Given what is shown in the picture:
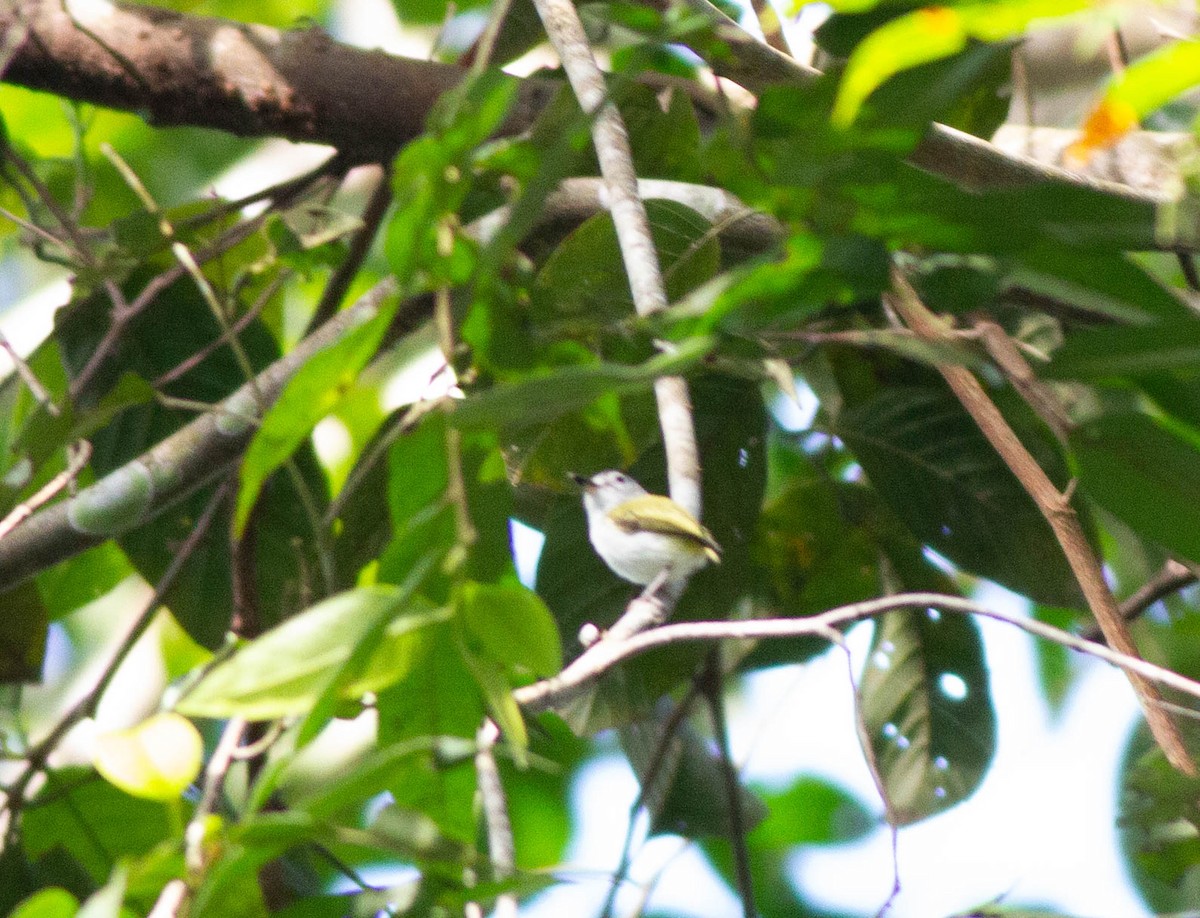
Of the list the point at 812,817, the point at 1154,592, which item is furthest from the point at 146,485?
the point at 812,817

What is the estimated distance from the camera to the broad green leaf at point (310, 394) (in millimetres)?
652

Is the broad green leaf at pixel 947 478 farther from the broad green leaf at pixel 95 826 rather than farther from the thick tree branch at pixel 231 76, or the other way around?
the broad green leaf at pixel 95 826

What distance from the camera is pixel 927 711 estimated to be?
1.69m

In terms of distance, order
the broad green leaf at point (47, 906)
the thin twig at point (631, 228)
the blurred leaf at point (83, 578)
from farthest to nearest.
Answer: the blurred leaf at point (83, 578)
the thin twig at point (631, 228)
the broad green leaf at point (47, 906)

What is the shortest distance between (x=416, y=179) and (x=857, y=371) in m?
1.25

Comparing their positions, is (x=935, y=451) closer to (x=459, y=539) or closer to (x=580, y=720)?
(x=580, y=720)

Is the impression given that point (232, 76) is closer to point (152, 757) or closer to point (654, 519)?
point (654, 519)

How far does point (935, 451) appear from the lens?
62.9 inches

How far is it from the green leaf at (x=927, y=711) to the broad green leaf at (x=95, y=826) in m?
0.94

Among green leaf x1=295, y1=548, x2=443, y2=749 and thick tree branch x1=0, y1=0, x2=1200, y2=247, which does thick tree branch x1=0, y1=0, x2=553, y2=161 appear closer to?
thick tree branch x1=0, y1=0, x2=1200, y2=247

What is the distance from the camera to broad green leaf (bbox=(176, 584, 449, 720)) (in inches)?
23.0

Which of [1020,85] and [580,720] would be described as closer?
[580,720]

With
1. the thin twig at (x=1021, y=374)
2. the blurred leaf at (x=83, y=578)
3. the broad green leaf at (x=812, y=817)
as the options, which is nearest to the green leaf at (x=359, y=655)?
the thin twig at (x=1021, y=374)

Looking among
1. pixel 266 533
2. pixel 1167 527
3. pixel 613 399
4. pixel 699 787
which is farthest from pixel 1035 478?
pixel 266 533
